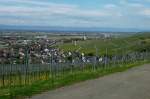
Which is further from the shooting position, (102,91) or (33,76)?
(33,76)

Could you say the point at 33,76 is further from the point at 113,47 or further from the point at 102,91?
the point at 113,47

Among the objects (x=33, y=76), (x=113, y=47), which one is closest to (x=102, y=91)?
(x=33, y=76)

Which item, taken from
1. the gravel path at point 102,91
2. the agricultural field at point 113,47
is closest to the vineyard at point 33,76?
the gravel path at point 102,91

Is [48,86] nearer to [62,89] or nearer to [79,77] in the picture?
[62,89]

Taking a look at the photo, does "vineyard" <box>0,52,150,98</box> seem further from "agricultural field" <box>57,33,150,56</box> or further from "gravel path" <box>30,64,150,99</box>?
"agricultural field" <box>57,33,150,56</box>

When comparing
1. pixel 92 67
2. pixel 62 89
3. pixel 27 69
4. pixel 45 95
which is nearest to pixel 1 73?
pixel 27 69

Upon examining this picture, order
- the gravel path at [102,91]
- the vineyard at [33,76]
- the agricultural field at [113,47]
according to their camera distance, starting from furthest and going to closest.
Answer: the agricultural field at [113,47]
the vineyard at [33,76]
the gravel path at [102,91]

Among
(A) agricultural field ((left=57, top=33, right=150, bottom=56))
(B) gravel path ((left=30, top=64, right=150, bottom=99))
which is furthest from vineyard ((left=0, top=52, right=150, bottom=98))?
(A) agricultural field ((left=57, top=33, right=150, bottom=56))

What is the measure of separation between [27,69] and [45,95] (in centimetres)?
625

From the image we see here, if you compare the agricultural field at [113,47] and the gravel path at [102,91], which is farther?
the agricultural field at [113,47]

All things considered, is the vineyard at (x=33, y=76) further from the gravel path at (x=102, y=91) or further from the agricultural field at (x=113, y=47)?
the agricultural field at (x=113, y=47)

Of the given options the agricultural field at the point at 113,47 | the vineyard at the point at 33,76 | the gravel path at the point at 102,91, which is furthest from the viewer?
the agricultural field at the point at 113,47

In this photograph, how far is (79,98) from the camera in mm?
13539

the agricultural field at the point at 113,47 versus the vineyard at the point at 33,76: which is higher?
the vineyard at the point at 33,76
